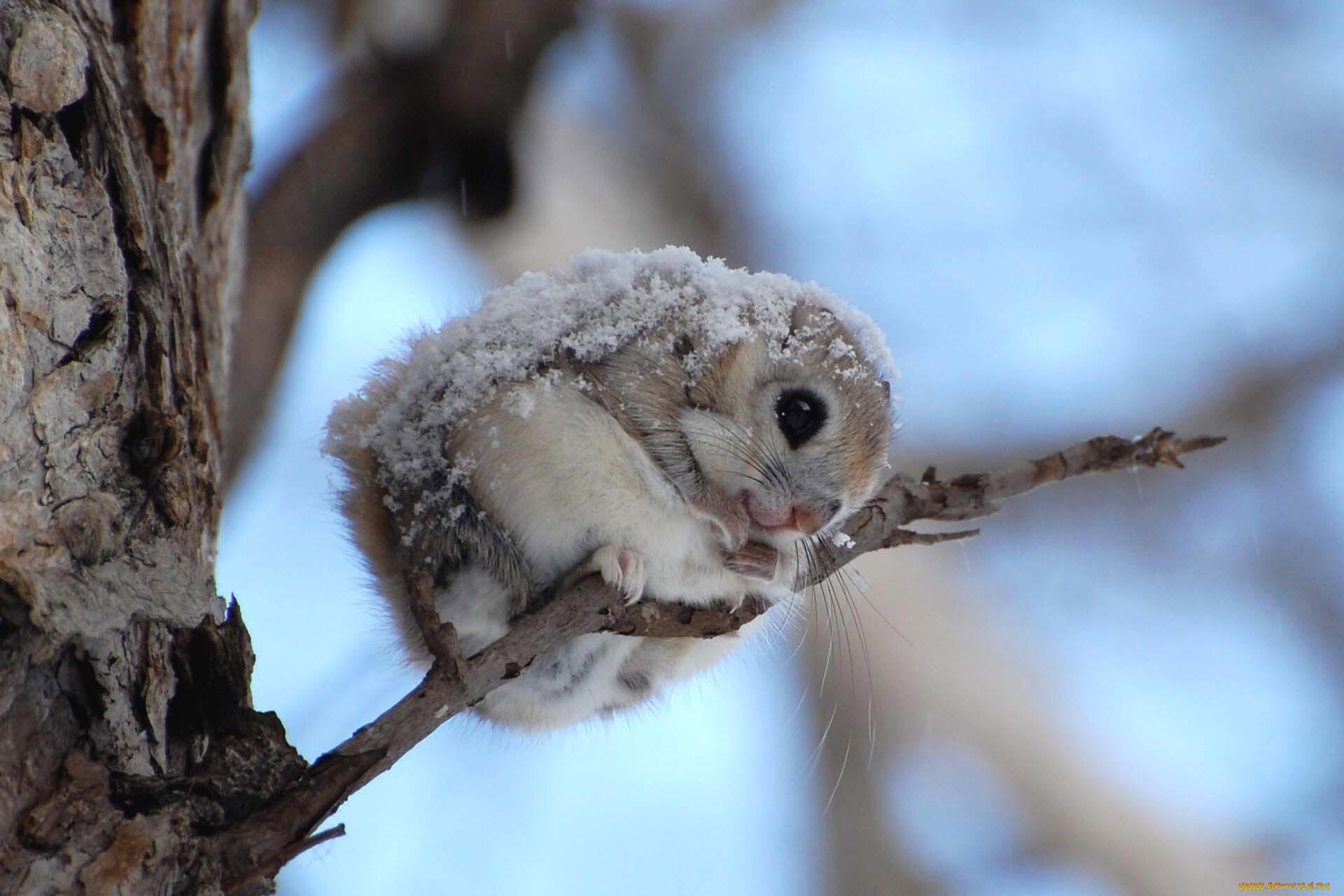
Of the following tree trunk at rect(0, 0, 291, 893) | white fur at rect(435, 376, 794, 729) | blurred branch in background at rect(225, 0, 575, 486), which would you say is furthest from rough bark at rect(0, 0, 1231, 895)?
blurred branch in background at rect(225, 0, 575, 486)

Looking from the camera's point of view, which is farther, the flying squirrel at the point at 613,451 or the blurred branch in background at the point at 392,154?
the blurred branch in background at the point at 392,154

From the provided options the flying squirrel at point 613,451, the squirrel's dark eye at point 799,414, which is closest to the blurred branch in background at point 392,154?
the flying squirrel at point 613,451

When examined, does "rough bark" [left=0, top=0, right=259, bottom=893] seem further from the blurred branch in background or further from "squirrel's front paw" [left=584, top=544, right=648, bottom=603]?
the blurred branch in background

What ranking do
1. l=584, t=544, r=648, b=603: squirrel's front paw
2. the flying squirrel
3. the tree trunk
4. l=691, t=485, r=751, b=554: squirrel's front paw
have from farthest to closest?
l=691, t=485, r=751, b=554: squirrel's front paw, the flying squirrel, l=584, t=544, r=648, b=603: squirrel's front paw, the tree trunk

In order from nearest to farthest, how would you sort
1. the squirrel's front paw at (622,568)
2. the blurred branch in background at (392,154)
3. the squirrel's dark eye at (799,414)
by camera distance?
the squirrel's front paw at (622,568), the squirrel's dark eye at (799,414), the blurred branch in background at (392,154)

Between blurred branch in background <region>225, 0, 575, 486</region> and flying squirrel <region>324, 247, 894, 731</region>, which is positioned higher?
blurred branch in background <region>225, 0, 575, 486</region>

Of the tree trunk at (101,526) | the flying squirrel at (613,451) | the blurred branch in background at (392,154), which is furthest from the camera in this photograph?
the blurred branch in background at (392,154)

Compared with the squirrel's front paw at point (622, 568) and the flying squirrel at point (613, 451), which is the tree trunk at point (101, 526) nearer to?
the flying squirrel at point (613, 451)

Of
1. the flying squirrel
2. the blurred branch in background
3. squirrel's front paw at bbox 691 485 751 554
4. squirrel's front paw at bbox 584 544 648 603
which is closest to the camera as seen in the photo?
Answer: squirrel's front paw at bbox 584 544 648 603
